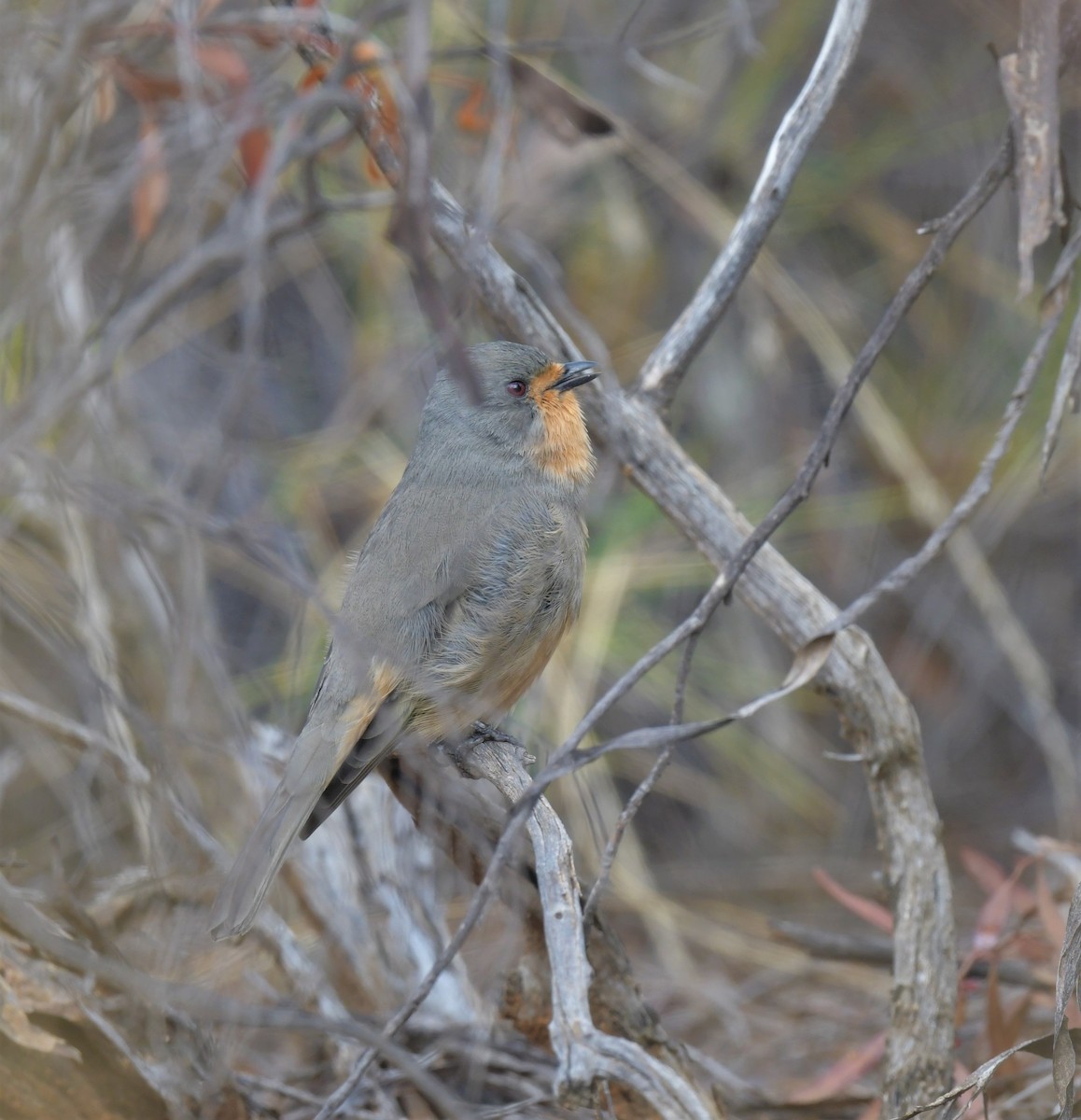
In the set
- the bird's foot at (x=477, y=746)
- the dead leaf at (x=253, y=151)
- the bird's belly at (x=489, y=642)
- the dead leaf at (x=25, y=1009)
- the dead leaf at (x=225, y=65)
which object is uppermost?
the dead leaf at (x=225, y=65)

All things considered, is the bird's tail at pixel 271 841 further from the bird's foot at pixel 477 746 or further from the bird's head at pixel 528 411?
the bird's head at pixel 528 411

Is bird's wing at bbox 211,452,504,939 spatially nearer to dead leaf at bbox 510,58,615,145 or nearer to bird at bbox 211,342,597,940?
bird at bbox 211,342,597,940

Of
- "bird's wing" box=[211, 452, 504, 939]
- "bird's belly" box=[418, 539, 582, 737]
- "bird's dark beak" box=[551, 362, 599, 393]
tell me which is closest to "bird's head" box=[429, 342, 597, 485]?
"bird's dark beak" box=[551, 362, 599, 393]

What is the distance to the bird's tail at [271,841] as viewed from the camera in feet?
9.84

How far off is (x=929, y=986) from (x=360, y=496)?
387 cm

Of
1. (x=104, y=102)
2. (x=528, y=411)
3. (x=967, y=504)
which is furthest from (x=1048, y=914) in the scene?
(x=104, y=102)

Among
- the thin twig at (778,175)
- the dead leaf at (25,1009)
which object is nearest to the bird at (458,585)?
the thin twig at (778,175)

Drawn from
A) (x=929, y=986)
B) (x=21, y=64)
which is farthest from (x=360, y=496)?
(x=929, y=986)

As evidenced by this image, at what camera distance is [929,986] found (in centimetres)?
304

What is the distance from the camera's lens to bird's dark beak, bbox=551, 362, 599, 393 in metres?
3.70

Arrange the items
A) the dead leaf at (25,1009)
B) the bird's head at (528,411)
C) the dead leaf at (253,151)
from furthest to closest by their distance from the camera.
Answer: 1. the bird's head at (528,411)
2. the dead leaf at (253,151)
3. the dead leaf at (25,1009)

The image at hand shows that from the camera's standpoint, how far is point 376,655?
349cm

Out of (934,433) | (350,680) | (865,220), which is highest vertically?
(865,220)

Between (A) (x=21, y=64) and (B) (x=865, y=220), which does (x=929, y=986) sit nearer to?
(A) (x=21, y=64)
